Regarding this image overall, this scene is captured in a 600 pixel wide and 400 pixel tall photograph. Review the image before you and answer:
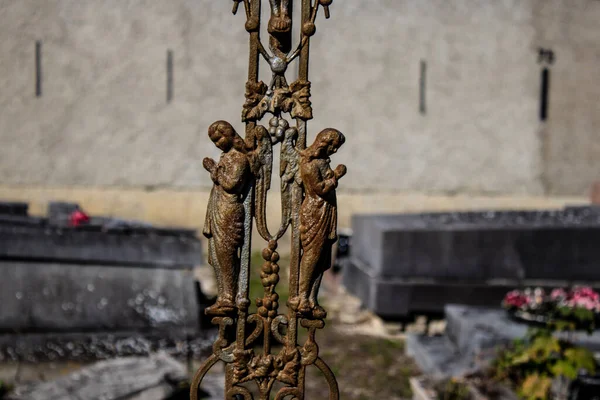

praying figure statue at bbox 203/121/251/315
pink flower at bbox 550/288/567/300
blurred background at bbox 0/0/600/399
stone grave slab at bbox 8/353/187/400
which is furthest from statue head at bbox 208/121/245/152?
blurred background at bbox 0/0/600/399

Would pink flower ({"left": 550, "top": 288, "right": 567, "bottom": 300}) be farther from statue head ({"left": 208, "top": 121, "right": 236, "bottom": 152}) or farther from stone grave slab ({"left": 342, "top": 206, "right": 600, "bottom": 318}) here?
statue head ({"left": 208, "top": 121, "right": 236, "bottom": 152})

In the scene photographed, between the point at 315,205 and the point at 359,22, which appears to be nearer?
the point at 315,205

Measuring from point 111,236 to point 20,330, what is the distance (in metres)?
0.83

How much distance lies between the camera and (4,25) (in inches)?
432

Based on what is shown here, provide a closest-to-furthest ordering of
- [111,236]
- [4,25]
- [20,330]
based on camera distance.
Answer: [20,330] → [111,236] → [4,25]

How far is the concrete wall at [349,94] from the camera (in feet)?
36.1

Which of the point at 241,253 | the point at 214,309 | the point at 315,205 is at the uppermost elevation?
the point at 315,205

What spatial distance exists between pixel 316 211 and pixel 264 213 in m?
0.12

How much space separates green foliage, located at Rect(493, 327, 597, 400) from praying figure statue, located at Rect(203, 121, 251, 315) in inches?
91.2

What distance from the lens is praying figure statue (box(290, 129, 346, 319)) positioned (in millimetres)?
1821

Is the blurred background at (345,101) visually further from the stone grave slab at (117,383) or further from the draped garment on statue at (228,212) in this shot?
the draped garment on statue at (228,212)

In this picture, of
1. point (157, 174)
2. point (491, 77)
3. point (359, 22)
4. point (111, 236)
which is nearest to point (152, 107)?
point (157, 174)

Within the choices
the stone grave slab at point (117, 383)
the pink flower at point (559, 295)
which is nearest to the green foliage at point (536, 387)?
the pink flower at point (559, 295)

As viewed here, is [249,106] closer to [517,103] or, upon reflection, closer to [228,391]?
[228,391]
